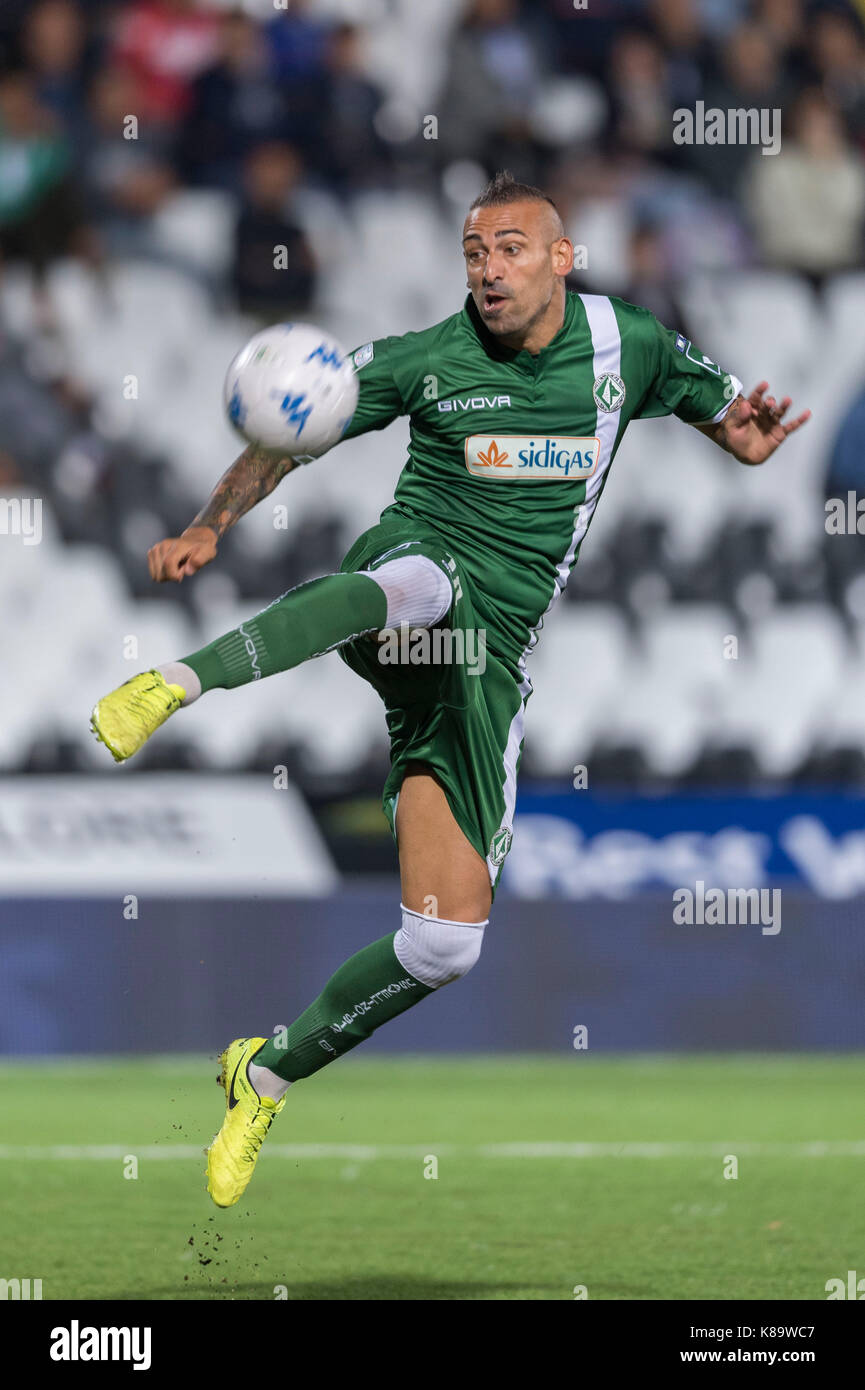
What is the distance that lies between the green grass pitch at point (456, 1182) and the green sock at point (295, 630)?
153 centimetres

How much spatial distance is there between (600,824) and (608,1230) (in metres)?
4.17

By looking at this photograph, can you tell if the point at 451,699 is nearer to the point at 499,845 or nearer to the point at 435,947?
the point at 499,845

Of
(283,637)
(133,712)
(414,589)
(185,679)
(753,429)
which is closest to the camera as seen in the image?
(133,712)

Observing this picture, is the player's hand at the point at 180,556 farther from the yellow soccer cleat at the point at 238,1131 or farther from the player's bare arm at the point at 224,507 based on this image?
the yellow soccer cleat at the point at 238,1131

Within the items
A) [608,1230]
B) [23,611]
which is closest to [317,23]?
[23,611]

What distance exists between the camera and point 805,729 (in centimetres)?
1030

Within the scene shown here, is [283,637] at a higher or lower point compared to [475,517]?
lower

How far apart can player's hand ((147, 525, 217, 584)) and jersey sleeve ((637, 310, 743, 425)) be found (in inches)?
55.0

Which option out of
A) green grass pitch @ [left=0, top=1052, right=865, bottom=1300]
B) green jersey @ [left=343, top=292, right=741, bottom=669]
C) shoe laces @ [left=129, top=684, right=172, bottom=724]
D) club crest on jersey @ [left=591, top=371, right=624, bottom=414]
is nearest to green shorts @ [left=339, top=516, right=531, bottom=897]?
green jersey @ [left=343, top=292, right=741, bottom=669]

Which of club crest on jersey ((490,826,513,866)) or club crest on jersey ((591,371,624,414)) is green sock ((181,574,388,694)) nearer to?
club crest on jersey ((490,826,513,866))

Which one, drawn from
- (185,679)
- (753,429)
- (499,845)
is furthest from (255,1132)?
(753,429)

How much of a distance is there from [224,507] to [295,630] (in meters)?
0.54

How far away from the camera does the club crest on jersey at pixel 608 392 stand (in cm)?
485

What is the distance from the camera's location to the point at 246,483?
14.8ft
